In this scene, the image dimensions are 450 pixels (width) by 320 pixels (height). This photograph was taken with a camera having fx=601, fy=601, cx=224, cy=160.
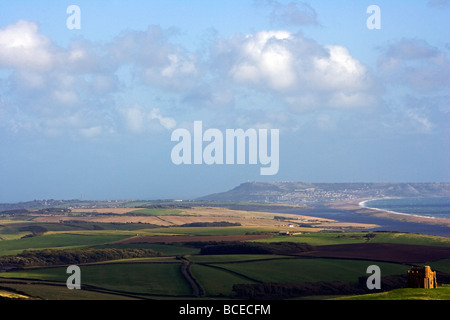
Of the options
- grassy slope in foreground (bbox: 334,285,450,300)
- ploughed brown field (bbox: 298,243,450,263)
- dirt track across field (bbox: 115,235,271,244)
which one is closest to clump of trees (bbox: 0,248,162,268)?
dirt track across field (bbox: 115,235,271,244)

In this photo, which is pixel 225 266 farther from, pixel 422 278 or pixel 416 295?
pixel 416 295

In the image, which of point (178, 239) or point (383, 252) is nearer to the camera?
point (383, 252)

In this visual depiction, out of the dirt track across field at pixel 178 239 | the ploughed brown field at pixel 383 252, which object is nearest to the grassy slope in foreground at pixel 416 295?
the ploughed brown field at pixel 383 252

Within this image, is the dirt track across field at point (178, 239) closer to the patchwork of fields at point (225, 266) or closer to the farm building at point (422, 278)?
the patchwork of fields at point (225, 266)

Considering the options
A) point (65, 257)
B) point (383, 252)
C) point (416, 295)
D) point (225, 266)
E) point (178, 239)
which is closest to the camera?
point (416, 295)

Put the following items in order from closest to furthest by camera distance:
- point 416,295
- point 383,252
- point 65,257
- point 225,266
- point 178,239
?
point 416,295, point 225,266, point 65,257, point 383,252, point 178,239

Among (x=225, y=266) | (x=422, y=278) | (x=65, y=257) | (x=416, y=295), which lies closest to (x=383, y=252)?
(x=225, y=266)
